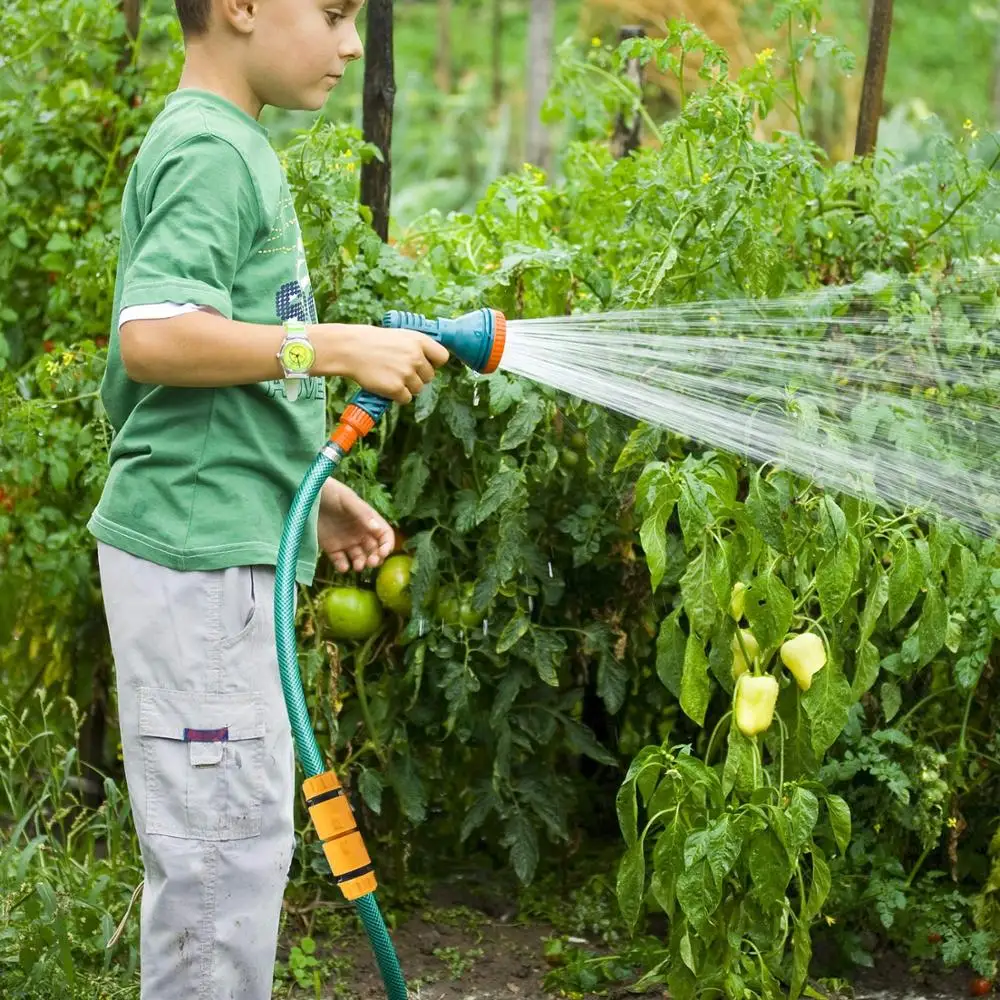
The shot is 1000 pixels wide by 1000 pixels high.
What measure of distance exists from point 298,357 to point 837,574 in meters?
0.80

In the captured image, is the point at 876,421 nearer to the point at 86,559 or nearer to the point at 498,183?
the point at 498,183

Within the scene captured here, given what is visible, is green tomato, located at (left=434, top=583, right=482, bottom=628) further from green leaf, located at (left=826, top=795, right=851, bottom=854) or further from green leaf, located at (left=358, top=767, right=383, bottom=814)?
green leaf, located at (left=826, top=795, right=851, bottom=854)

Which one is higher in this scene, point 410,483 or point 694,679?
point 410,483

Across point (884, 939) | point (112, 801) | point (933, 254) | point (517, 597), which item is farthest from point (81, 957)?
point (933, 254)

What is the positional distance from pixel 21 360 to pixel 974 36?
9.33 m

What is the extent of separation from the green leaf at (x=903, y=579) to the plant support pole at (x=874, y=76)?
4.05ft

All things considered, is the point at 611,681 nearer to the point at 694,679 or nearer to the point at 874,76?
the point at 694,679

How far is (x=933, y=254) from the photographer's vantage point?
272cm

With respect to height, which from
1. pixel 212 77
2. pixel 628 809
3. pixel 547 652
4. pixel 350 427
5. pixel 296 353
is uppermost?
pixel 212 77

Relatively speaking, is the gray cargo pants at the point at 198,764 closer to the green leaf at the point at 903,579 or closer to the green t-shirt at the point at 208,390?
the green t-shirt at the point at 208,390

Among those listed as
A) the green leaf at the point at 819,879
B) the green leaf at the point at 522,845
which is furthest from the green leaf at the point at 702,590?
the green leaf at the point at 522,845

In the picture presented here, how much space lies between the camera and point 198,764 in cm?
178

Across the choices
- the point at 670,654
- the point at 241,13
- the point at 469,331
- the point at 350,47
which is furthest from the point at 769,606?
the point at 241,13

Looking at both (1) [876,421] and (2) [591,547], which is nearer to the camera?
(1) [876,421]
